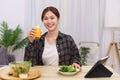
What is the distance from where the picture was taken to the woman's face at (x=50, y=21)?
239 cm

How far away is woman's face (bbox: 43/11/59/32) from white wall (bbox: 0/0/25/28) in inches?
80.0

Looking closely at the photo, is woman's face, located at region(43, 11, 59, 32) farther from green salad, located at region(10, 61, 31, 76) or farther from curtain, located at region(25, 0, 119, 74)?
curtain, located at region(25, 0, 119, 74)

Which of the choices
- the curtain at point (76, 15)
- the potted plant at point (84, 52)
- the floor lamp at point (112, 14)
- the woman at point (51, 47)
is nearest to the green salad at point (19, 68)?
the woman at point (51, 47)

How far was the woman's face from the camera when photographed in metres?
2.39

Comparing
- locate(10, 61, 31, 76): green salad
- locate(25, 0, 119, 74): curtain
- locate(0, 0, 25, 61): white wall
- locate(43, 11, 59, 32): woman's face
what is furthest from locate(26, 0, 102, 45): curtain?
locate(10, 61, 31, 76): green salad

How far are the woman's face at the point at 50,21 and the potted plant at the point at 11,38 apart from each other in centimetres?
186

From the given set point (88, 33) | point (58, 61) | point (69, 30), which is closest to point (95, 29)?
point (88, 33)

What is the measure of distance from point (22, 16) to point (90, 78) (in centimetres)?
280

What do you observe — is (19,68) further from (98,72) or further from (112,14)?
(112,14)

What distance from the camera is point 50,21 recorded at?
2391 millimetres

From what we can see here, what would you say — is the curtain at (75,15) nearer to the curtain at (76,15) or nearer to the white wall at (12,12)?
the curtain at (76,15)

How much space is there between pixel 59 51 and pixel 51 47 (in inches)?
3.8

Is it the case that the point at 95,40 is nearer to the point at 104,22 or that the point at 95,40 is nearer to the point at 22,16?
the point at 104,22

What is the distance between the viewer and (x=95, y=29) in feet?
14.1
